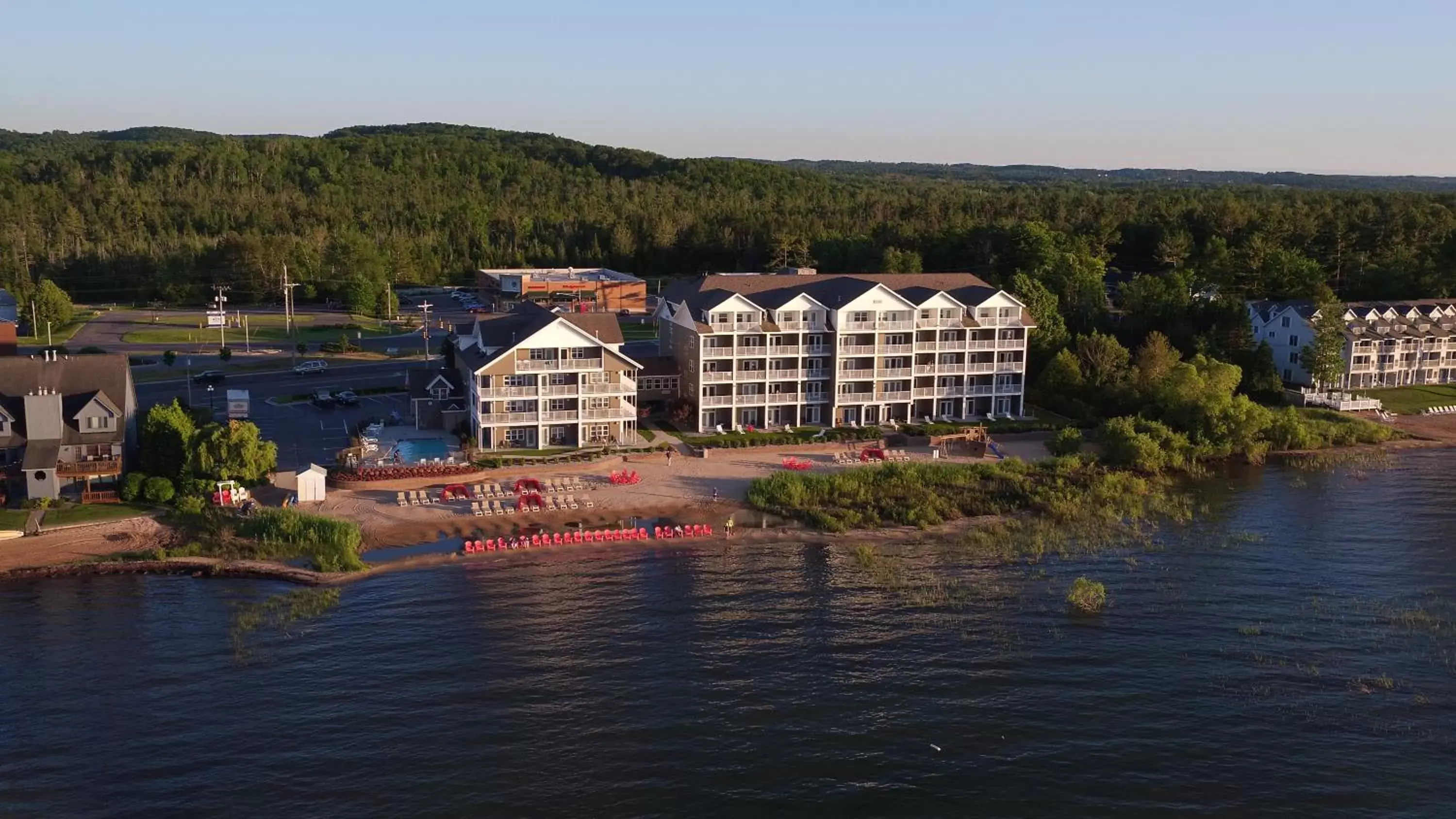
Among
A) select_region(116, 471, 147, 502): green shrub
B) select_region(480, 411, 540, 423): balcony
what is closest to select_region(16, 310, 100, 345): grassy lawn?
select_region(116, 471, 147, 502): green shrub

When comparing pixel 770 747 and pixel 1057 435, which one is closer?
pixel 770 747

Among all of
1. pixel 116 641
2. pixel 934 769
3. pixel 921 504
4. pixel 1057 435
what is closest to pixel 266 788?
pixel 116 641

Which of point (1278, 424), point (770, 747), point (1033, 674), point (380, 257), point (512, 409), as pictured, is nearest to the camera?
point (770, 747)

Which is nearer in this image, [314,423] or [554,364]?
[554,364]

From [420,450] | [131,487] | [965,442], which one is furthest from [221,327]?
[965,442]

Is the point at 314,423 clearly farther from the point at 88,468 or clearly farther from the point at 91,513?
the point at 91,513

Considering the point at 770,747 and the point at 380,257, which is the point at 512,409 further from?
the point at 380,257
